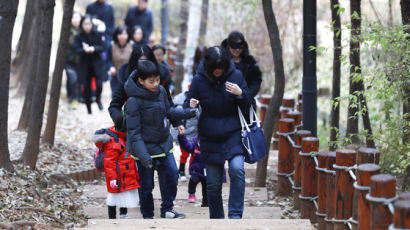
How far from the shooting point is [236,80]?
6207 millimetres

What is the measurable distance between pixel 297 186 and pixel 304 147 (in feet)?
2.79

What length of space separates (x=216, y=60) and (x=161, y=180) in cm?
136

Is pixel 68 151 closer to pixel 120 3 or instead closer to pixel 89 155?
pixel 89 155

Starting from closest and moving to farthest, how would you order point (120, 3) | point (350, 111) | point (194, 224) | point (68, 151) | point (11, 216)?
point (194, 224) → point (11, 216) → point (350, 111) → point (68, 151) → point (120, 3)

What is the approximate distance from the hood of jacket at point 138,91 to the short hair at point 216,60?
576mm

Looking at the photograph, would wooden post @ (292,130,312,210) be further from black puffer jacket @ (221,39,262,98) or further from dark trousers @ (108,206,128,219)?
dark trousers @ (108,206,128,219)

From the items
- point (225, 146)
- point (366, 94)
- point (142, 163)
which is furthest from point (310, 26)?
point (142, 163)

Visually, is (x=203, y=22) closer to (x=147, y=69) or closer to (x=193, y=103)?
(x=147, y=69)

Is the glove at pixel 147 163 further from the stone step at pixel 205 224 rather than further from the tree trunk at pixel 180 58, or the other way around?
the tree trunk at pixel 180 58

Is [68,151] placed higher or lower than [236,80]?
lower

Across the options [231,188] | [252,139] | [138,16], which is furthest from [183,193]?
[138,16]

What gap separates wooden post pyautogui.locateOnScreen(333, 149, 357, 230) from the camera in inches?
229

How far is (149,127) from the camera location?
20.7 ft

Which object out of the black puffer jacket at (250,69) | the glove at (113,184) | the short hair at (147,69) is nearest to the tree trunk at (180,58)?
the black puffer jacket at (250,69)
